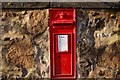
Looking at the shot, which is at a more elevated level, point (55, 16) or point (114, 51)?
point (55, 16)

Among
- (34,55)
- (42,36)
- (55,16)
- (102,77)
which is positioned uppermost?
(55,16)

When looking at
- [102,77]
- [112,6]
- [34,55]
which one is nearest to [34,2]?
[34,55]

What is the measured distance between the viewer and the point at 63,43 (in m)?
5.79

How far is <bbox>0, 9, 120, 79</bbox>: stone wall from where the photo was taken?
585 centimetres

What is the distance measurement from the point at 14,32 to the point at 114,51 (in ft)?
6.37

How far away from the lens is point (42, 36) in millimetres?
5867

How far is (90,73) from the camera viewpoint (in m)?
5.88

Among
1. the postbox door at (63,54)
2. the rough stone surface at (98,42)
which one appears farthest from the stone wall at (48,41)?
the postbox door at (63,54)

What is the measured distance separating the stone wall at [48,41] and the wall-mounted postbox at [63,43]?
98 mm

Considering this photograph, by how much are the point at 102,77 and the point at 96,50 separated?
530mm

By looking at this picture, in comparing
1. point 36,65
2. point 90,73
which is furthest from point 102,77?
point 36,65

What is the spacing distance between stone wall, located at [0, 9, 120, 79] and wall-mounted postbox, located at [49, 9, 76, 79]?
98 mm

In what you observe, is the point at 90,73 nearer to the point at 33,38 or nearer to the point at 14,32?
the point at 33,38

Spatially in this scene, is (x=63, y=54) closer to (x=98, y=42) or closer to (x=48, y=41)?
(x=48, y=41)
